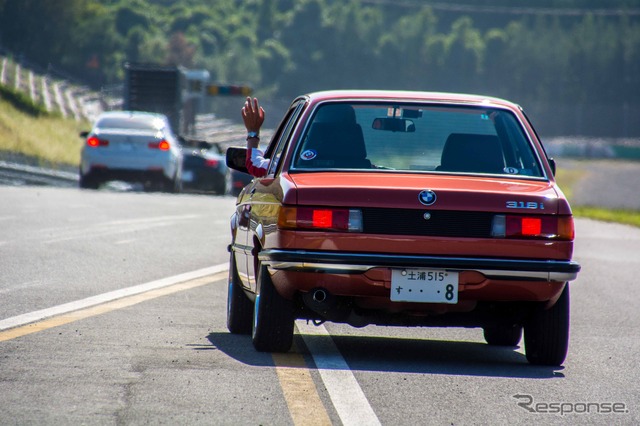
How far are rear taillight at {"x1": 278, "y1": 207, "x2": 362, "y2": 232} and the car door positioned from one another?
4.6 inches

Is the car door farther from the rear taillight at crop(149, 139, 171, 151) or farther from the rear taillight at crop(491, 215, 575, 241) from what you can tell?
the rear taillight at crop(149, 139, 171, 151)

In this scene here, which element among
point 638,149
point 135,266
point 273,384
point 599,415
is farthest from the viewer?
point 638,149

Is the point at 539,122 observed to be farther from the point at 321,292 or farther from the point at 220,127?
the point at 321,292

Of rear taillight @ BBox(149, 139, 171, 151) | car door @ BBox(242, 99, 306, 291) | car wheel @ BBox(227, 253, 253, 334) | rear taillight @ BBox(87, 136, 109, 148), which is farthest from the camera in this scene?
rear taillight @ BBox(149, 139, 171, 151)

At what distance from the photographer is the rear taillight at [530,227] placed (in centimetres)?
763

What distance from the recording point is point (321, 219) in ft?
25.0

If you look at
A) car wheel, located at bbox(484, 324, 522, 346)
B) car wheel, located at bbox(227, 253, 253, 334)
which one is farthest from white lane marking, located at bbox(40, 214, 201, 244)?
car wheel, located at bbox(484, 324, 522, 346)

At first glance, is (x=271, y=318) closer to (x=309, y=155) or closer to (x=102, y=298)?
(x=309, y=155)

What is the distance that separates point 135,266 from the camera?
13305 mm

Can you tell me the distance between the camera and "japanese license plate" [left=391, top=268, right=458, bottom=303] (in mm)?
7543

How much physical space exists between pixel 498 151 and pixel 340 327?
194cm

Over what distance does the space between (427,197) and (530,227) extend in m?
0.59

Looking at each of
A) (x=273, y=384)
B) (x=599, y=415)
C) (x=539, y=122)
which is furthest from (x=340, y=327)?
(x=539, y=122)

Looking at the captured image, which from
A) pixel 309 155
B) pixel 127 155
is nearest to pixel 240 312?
pixel 309 155
